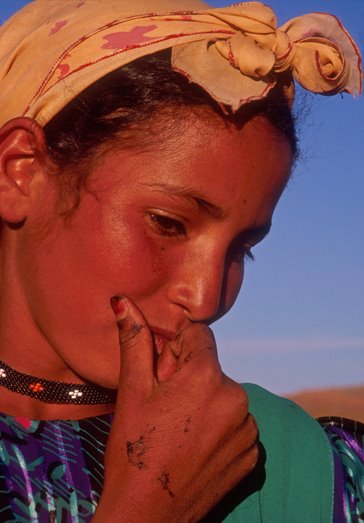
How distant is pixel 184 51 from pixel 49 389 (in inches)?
46.3

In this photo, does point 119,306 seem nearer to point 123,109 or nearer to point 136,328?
point 136,328

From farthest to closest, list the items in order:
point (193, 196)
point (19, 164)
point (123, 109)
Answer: point (19, 164), point (123, 109), point (193, 196)

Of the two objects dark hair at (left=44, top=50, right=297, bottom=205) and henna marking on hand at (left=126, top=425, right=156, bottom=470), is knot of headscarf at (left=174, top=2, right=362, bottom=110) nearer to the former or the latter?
dark hair at (left=44, top=50, right=297, bottom=205)

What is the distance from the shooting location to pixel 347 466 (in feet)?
9.97

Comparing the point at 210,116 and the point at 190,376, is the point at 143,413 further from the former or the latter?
the point at 210,116

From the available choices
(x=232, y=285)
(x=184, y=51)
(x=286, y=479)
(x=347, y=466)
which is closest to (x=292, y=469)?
(x=286, y=479)

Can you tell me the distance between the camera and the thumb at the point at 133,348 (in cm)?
251

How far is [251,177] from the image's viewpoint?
2734mm

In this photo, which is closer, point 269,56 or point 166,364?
point 166,364

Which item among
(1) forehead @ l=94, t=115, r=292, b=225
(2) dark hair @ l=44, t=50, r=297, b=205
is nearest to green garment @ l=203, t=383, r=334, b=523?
(1) forehead @ l=94, t=115, r=292, b=225

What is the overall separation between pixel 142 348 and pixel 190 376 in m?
0.16

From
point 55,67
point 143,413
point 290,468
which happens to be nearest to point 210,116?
point 55,67

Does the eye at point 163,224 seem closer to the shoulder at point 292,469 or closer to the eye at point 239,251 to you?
the eye at point 239,251

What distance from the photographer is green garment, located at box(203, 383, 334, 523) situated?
2848mm
